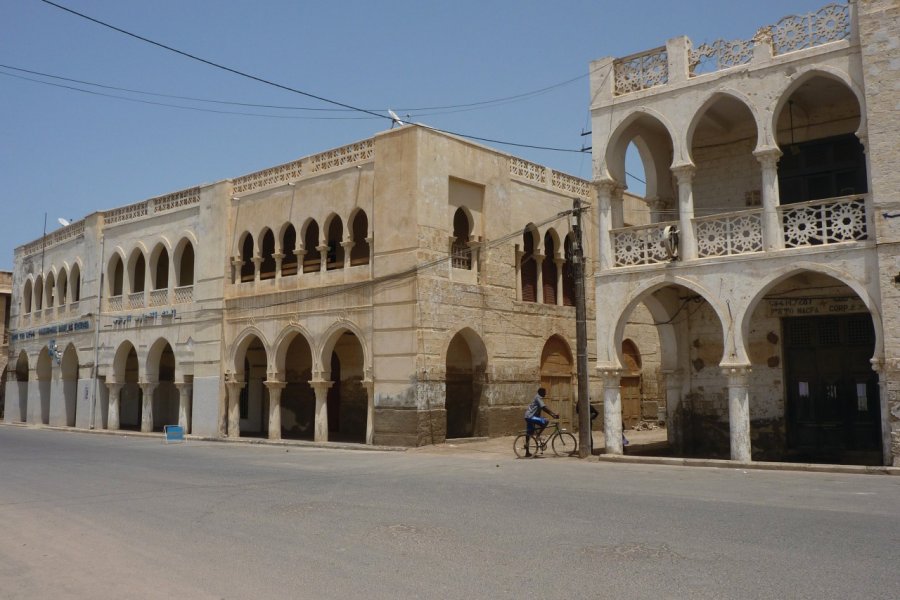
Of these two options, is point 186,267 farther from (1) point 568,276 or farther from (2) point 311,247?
(1) point 568,276

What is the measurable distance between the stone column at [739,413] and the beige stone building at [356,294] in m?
7.47

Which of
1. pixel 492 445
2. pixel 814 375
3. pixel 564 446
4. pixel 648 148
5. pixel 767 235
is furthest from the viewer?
pixel 492 445

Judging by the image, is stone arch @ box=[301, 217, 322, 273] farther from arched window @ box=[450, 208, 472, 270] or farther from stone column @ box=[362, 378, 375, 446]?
stone column @ box=[362, 378, 375, 446]


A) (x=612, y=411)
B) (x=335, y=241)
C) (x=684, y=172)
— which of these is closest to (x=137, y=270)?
(x=335, y=241)

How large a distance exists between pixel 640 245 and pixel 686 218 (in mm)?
1132

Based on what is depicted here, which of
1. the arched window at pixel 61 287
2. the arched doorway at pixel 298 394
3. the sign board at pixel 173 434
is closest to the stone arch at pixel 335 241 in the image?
the arched doorway at pixel 298 394

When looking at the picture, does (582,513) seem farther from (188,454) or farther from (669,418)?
(188,454)

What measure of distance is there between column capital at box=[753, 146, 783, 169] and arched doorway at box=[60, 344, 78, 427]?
27374mm

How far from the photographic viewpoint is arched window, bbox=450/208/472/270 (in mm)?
20484

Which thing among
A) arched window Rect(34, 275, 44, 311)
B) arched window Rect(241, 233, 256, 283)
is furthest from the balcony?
arched window Rect(34, 275, 44, 311)

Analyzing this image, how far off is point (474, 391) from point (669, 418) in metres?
5.59

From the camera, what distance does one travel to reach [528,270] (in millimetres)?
23203

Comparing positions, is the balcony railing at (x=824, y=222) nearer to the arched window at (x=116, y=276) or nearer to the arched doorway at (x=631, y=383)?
the arched doorway at (x=631, y=383)

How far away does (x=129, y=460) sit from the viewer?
15.7 m
